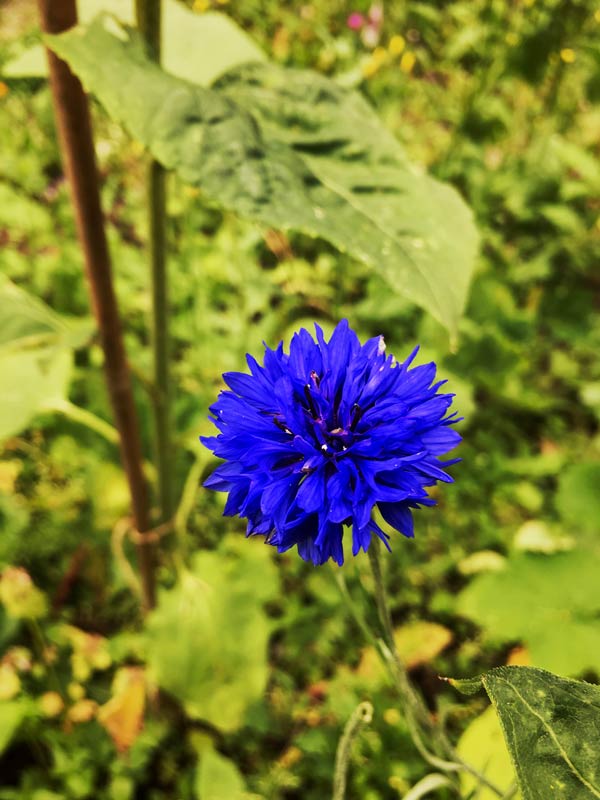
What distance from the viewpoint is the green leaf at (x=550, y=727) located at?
16.0 inches

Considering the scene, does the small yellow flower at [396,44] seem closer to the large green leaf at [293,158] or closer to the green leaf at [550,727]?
the large green leaf at [293,158]

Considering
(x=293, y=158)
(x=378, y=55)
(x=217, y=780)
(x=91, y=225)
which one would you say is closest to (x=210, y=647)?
(x=217, y=780)

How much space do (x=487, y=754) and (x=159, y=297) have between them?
2.85 feet

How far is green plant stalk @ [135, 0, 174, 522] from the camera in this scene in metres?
0.75

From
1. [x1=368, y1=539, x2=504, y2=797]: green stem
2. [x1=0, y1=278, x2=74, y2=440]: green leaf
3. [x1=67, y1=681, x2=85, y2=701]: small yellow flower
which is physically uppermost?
[x1=0, y1=278, x2=74, y2=440]: green leaf

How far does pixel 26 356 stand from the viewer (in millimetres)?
989

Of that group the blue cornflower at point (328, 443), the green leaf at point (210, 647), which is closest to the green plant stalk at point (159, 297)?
the green leaf at point (210, 647)

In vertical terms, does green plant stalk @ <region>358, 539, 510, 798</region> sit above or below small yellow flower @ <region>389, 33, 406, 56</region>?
below

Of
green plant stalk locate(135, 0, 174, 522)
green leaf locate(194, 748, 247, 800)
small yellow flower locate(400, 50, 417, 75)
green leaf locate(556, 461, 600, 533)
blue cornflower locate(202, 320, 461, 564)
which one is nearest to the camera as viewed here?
blue cornflower locate(202, 320, 461, 564)

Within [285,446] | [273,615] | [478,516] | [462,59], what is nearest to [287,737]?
[273,615]

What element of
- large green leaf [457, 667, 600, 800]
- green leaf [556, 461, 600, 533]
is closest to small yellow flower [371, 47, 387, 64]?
green leaf [556, 461, 600, 533]

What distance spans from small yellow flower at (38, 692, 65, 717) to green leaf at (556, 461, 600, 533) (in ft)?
3.82

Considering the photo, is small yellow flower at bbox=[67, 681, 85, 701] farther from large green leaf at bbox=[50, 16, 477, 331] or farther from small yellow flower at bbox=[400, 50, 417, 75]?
small yellow flower at bbox=[400, 50, 417, 75]

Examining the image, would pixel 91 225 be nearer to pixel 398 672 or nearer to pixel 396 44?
pixel 398 672
